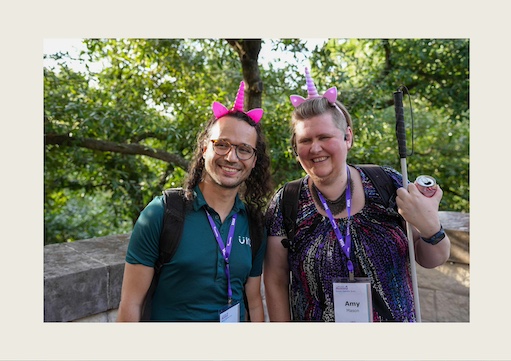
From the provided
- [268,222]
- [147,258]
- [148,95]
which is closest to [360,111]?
[148,95]

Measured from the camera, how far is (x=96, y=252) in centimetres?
313

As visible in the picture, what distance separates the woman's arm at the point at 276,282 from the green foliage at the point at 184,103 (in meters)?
3.01

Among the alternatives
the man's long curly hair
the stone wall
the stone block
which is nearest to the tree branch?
the stone wall

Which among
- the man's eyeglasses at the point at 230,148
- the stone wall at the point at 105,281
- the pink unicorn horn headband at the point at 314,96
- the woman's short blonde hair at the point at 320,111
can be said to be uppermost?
the pink unicorn horn headband at the point at 314,96

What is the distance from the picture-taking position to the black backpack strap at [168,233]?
6.61ft

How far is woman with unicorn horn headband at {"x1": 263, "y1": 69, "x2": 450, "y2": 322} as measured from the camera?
2.09 m

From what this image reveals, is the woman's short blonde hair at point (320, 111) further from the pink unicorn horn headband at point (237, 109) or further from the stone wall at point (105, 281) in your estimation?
the stone wall at point (105, 281)

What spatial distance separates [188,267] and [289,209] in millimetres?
576

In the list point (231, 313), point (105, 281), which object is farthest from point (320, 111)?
point (105, 281)

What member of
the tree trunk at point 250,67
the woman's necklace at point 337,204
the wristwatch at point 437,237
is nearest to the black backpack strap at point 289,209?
the woman's necklace at point 337,204

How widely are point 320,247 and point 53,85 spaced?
194 inches

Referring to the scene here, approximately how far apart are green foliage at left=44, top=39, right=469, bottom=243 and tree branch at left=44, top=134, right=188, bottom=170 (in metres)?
0.08

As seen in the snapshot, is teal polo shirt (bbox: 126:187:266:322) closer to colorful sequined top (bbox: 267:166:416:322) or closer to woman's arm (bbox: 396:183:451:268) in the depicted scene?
colorful sequined top (bbox: 267:166:416:322)

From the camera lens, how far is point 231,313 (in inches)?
83.5
